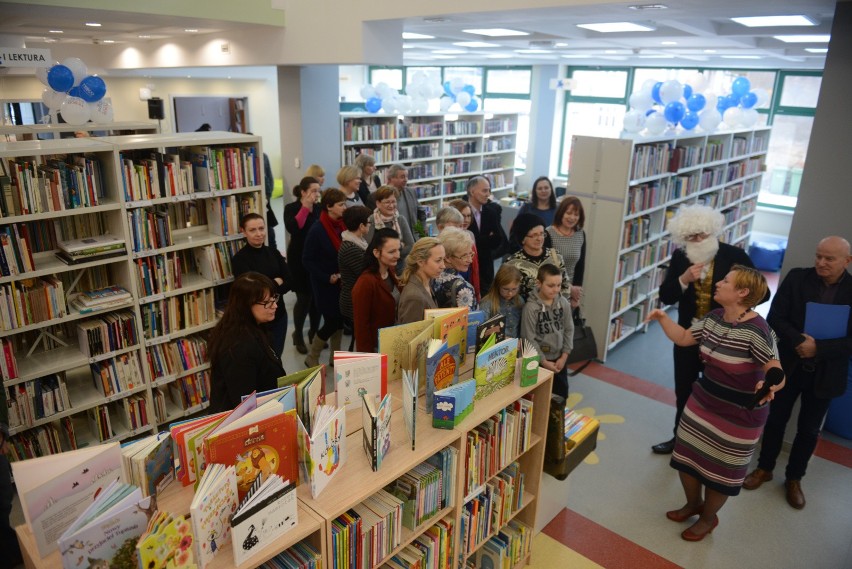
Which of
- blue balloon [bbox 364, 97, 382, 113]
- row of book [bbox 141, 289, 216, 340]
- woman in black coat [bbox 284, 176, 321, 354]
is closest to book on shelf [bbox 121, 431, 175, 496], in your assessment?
row of book [bbox 141, 289, 216, 340]

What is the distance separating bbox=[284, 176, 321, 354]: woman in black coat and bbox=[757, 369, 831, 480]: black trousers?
12.8 feet

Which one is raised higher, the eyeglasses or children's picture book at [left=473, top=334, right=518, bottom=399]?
the eyeglasses

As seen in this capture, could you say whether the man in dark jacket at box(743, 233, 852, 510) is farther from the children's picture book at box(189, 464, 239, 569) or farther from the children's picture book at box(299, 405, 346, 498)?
the children's picture book at box(189, 464, 239, 569)

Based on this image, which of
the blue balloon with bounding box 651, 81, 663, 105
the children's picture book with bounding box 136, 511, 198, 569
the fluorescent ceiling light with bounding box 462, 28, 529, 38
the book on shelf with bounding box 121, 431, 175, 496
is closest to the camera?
the children's picture book with bounding box 136, 511, 198, 569

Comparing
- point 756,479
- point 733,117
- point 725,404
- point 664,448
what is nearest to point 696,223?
point 725,404

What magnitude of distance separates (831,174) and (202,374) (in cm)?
479

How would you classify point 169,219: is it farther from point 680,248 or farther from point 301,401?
point 680,248

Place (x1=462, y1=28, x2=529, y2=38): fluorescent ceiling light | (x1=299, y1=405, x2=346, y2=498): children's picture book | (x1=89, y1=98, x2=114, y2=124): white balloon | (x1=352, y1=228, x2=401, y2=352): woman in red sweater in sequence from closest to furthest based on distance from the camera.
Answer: (x1=299, y1=405, x2=346, y2=498): children's picture book → (x1=352, y1=228, x2=401, y2=352): woman in red sweater → (x1=89, y1=98, x2=114, y2=124): white balloon → (x1=462, y1=28, x2=529, y2=38): fluorescent ceiling light

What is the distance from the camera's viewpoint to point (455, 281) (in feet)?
11.9

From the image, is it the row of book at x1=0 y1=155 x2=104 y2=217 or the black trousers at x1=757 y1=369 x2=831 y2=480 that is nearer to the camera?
the row of book at x1=0 y1=155 x2=104 y2=217

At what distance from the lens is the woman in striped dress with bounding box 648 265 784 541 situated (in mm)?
3016

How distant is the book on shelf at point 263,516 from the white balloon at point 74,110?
5016 millimetres

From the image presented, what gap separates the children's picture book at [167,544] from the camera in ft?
5.01

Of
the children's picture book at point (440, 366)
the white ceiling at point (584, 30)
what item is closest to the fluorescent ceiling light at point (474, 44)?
the white ceiling at point (584, 30)
